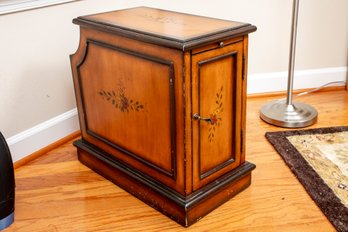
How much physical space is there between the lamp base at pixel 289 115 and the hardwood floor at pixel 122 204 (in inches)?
10.7

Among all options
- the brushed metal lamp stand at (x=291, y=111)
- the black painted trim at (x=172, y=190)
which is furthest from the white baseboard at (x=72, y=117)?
the black painted trim at (x=172, y=190)

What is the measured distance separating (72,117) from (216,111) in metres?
0.93

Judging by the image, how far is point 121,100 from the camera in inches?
62.7

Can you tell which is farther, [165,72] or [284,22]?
[284,22]

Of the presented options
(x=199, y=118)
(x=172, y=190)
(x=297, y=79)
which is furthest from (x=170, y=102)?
(x=297, y=79)

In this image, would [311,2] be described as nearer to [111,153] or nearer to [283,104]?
[283,104]

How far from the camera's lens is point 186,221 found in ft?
4.82

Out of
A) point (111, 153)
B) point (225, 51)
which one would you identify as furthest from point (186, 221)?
point (225, 51)

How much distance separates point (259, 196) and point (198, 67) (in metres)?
0.59

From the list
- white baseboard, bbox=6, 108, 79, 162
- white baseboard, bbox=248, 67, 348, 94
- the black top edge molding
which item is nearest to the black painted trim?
white baseboard, bbox=6, 108, 79, 162

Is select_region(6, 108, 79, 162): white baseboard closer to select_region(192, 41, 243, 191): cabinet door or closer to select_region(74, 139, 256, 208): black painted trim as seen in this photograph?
select_region(74, 139, 256, 208): black painted trim

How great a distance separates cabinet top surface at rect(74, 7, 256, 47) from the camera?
1355 millimetres

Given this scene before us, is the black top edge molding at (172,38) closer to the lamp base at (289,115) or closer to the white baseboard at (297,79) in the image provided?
the lamp base at (289,115)

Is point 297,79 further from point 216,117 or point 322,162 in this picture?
point 216,117
